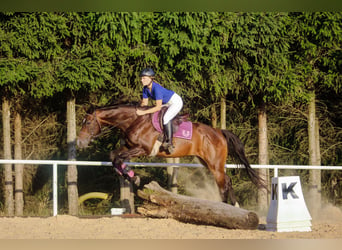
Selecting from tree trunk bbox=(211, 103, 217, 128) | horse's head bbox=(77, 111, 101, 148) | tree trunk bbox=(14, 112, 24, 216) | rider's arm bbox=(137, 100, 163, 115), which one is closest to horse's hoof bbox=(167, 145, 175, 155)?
rider's arm bbox=(137, 100, 163, 115)

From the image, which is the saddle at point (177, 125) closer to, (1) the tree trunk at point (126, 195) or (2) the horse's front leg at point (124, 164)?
(2) the horse's front leg at point (124, 164)

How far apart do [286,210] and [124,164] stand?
2945mm

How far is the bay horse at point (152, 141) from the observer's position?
10977 millimetres

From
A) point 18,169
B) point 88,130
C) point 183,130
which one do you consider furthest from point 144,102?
point 18,169

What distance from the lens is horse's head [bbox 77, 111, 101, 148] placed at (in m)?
A: 11.0

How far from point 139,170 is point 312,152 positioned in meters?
4.77

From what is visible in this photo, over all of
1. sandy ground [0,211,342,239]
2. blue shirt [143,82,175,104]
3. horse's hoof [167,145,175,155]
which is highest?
blue shirt [143,82,175,104]

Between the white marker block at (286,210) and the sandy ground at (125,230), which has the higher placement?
the white marker block at (286,210)

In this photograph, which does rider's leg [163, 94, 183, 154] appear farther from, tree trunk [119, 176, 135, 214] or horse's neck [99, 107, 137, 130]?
tree trunk [119, 176, 135, 214]

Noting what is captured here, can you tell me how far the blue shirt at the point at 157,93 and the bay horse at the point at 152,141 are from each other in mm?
383

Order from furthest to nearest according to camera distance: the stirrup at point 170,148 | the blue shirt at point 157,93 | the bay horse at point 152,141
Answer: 1. the stirrup at point 170,148
2. the bay horse at point 152,141
3. the blue shirt at point 157,93

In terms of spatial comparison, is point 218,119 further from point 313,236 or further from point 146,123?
point 313,236

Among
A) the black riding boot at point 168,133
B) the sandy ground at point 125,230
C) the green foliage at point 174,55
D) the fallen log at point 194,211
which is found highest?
the green foliage at point 174,55

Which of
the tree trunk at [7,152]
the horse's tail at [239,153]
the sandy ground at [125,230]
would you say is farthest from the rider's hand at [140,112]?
the tree trunk at [7,152]
